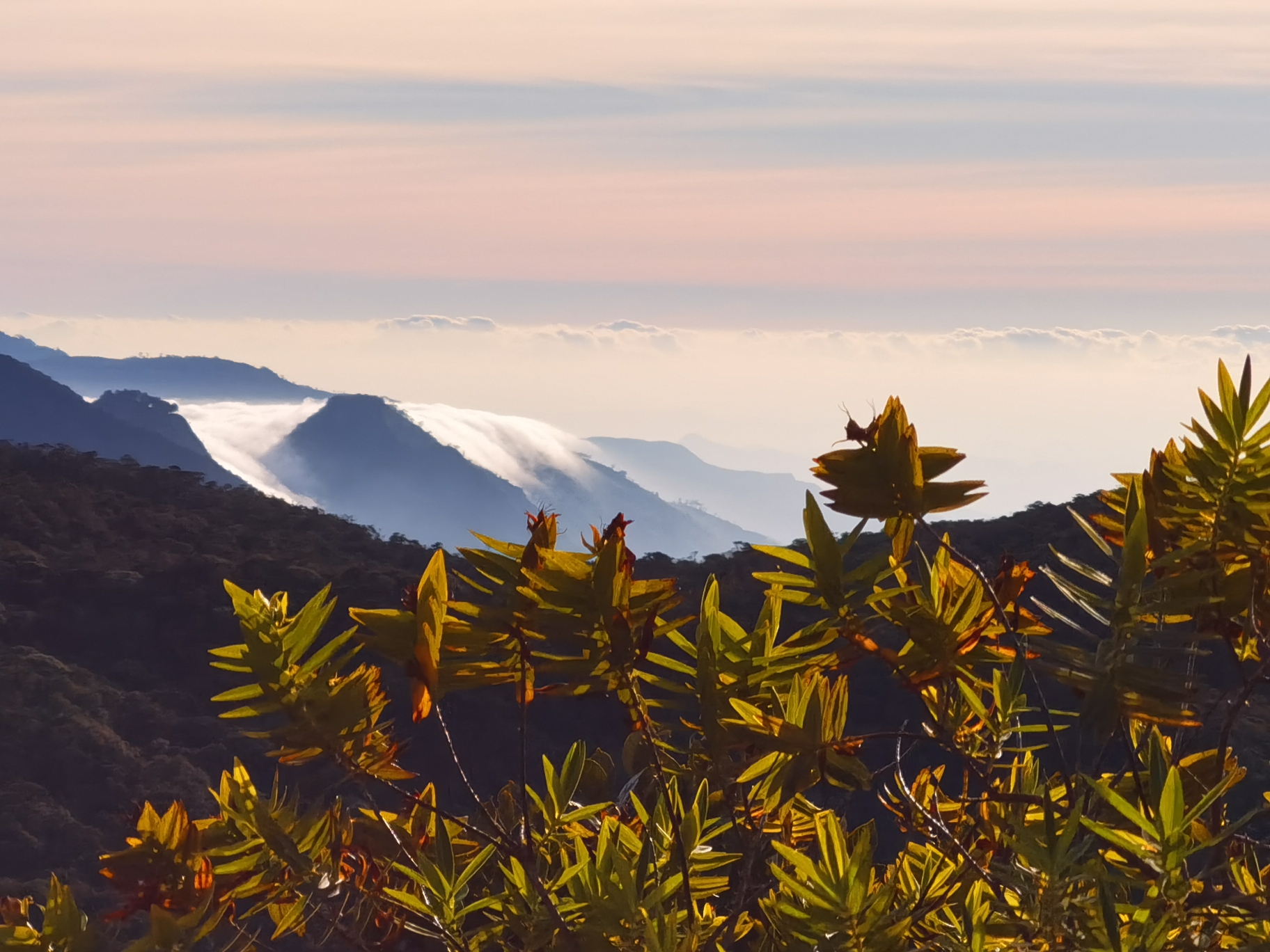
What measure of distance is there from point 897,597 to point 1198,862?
631 cm

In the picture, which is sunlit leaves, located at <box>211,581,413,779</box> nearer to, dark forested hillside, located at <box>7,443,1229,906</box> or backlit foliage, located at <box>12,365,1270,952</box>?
backlit foliage, located at <box>12,365,1270,952</box>

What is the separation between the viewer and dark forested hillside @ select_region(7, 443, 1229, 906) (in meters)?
17.9

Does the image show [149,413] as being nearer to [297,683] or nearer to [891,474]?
[297,683]

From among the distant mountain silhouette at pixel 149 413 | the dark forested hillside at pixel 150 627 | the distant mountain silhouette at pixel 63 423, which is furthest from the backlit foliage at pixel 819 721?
the distant mountain silhouette at pixel 149 413

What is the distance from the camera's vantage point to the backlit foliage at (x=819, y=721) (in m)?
2.12

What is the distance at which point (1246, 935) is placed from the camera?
226 centimetres

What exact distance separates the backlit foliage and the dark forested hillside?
10505 millimetres

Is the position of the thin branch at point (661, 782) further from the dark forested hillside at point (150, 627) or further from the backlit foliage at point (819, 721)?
the dark forested hillside at point (150, 627)

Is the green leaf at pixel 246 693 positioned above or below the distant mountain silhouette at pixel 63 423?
below

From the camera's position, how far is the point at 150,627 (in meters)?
24.2

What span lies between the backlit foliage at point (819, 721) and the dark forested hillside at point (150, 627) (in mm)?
10505

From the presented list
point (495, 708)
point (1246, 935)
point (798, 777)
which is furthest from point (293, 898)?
point (495, 708)

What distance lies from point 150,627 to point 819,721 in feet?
79.8

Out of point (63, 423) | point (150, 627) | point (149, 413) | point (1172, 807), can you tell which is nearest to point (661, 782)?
point (1172, 807)
